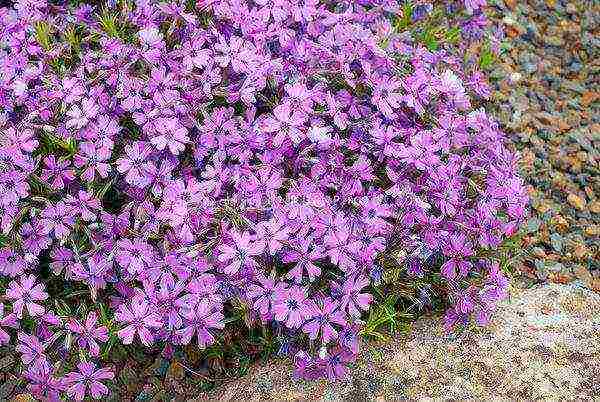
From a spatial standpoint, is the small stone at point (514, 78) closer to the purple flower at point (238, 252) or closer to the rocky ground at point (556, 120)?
the rocky ground at point (556, 120)

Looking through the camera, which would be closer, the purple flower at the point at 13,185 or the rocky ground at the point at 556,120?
the purple flower at the point at 13,185

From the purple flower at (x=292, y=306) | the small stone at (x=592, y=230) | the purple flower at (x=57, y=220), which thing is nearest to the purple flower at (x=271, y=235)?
the purple flower at (x=292, y=306)

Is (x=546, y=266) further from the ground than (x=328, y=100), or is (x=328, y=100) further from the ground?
(x=328, y=100)

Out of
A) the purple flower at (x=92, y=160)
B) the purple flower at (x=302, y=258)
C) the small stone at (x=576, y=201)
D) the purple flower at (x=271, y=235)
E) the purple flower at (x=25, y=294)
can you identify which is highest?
the purple flower at (x=271, y=235)

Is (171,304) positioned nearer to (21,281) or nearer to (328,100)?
(21,281)

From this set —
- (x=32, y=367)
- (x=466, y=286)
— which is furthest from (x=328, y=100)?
(x=32, y=367)

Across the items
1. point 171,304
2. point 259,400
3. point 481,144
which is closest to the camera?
point 171,304
